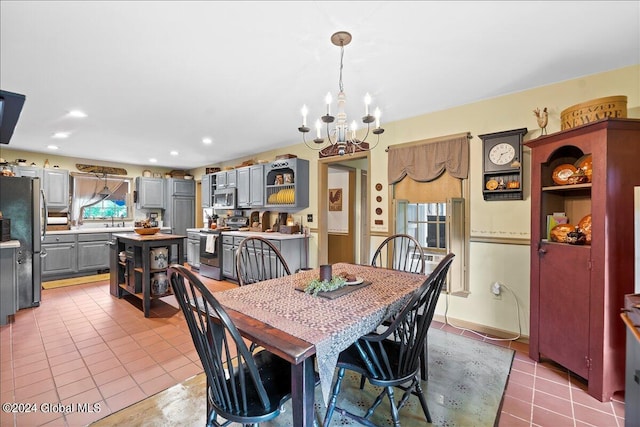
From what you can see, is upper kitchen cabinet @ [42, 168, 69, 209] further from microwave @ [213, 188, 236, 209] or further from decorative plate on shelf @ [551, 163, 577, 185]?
decorative plate on shelf @ [551, 163, 577, 185]

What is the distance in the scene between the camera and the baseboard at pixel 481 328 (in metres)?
2.87

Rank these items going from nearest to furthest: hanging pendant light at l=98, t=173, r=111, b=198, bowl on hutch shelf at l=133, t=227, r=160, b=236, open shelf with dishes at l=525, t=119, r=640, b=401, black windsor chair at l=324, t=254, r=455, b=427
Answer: black windsor chair at l=324, t=254, r=455, b=427 < open shelf with dishes at l=525, t=119, r=640, b=401 < bowl on hutch shelf at l=133, t=227, r=160, b=236 < hanging pendant light at l=98, t=173, r=111, b=198

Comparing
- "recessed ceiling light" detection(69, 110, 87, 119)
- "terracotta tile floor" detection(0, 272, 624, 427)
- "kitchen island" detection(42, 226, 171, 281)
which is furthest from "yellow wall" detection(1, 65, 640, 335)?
"kitchen island" detection(42, 226, 171, 281)

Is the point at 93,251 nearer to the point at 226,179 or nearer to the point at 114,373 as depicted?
the point at 226,179

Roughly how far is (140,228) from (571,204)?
4742 mm

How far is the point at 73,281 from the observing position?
17.0 feet

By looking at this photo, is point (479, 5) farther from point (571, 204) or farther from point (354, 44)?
point (571, 204)

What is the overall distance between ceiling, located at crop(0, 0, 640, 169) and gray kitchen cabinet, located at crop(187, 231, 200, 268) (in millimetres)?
2908

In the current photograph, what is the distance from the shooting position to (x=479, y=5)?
165 centimetres

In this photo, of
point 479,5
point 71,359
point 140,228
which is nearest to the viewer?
point 479,5

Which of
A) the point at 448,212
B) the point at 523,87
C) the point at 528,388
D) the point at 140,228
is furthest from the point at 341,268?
the point at 140,228

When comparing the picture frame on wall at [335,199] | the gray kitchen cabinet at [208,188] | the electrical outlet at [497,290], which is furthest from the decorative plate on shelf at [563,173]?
the gray kitchen cabinet at [208,188]

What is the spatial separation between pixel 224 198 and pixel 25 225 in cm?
295

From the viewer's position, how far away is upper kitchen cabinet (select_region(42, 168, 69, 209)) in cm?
547
